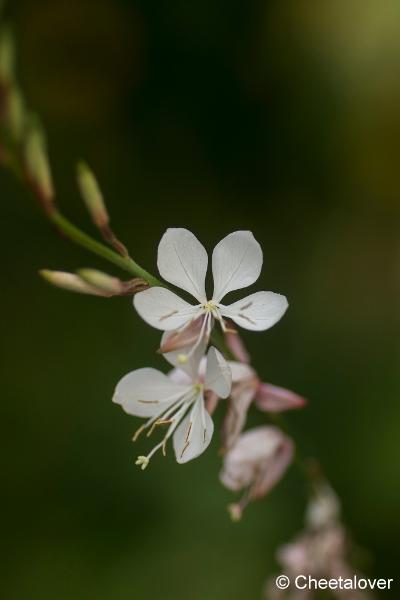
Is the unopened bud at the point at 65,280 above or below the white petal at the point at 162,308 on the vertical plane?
below

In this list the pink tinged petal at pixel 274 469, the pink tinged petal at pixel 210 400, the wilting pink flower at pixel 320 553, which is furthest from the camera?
the wilting pink flower at pixel 320 553

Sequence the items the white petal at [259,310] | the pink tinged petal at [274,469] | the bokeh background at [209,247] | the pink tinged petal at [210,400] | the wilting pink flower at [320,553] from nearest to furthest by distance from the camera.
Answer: the white petal at [259,310]
the pink tinged petal at [210,400]
the pink tinged petal at [274,469]
the wilting pink flower at [320,553]
the bokeh background at [209,247]

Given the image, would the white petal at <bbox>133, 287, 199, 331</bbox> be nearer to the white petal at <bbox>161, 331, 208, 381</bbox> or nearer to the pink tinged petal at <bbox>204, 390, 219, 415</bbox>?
the white petal at <bbox>161, 331, 208, 381</bbox>

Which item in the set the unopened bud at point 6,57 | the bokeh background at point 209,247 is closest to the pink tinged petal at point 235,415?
the unopened bud at point 6,57

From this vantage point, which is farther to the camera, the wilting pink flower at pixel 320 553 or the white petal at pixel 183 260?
the wilting pink flower at pixel 320 553

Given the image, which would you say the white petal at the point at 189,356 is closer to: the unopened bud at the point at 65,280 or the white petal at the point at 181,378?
the white petal at the point at 181,378

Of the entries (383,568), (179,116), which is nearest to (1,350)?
(179,116)
